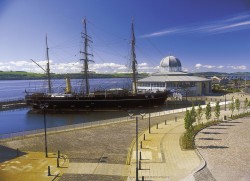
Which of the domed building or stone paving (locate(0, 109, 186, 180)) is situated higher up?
the domed building

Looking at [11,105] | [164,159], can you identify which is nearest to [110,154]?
[164,159]

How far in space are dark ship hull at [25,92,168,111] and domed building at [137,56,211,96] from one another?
1150 centimetres

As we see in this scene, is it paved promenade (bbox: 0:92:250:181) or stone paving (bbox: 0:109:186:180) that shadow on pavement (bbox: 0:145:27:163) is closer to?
paved promenade (bbox: 0:92:250:181)

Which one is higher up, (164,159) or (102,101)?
(102,101)

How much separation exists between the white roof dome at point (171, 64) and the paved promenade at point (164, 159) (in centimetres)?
6405

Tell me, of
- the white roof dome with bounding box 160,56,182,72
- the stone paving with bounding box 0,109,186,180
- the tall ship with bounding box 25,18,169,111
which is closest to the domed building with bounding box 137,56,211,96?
the white roof dome with bounding box 160,56,182,72

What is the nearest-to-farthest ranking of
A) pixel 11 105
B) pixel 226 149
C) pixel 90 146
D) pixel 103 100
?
pixel 226 149, pixel 90 146, pixel 103 100, pixel 11 105

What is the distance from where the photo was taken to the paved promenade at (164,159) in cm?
1922

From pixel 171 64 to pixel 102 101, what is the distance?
36959mm

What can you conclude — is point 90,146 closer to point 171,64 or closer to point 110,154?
point 110,154

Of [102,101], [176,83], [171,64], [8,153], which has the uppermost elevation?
[171,64]

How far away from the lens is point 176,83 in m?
81.0

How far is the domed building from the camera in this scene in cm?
8106

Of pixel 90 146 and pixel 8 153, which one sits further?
pixel 90 146
